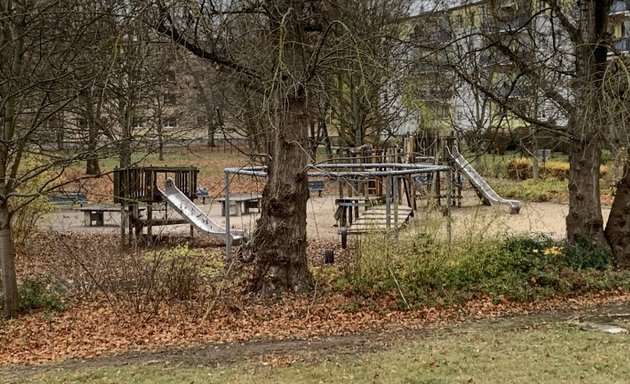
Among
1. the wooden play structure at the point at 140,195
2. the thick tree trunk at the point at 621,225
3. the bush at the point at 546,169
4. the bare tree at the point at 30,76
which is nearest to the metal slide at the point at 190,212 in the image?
the wooden play structure at the point at 140,195

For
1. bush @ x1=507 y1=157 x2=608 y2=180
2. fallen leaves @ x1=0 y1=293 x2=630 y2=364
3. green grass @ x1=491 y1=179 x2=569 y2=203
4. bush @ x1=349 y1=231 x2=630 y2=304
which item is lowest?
fallen leaves @ x1=0 y1=293 x2=630 y2=364

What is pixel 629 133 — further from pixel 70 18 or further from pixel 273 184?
pixel 70 18

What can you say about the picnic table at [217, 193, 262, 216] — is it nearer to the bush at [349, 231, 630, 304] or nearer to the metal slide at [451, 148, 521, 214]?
the metal slide at [451, 148, 521, 214]

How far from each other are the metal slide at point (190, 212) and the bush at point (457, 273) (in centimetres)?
706

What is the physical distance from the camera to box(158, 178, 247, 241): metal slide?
55.1 ft

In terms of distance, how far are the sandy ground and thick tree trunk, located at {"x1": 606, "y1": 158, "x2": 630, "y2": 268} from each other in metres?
1.70

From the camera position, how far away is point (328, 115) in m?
15.8

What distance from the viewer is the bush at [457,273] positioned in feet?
32.0

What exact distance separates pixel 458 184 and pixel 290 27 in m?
15.6

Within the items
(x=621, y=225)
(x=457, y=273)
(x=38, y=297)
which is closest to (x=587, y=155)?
(x=621, y=225)

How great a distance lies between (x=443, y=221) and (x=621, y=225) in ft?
11.9

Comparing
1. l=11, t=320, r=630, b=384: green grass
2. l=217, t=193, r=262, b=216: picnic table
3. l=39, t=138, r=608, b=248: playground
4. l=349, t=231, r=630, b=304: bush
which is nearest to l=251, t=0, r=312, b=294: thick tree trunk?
l=39, t=138, r=608, b=248: playground

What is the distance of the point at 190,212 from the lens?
57.0 feet

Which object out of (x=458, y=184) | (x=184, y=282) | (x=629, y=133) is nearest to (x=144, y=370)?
(x=184, y=282)
